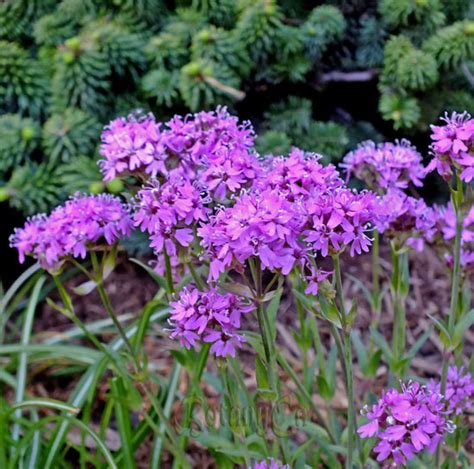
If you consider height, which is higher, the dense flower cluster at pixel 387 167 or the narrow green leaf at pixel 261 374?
the dense flower cluster at pixel 387 167

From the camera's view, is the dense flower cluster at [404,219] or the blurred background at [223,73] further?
the blurred background at [223,73]

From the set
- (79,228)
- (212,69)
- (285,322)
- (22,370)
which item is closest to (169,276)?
(79,228)

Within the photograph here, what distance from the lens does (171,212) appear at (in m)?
1.01

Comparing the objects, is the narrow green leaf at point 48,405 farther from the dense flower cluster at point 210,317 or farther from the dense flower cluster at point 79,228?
the dense flower cluster at point 210,317

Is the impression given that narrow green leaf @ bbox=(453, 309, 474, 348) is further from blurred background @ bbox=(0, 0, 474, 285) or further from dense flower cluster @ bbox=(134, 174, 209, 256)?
blurred background @ bbox=(0, 0, 474, 285)

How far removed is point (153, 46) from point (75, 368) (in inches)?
34.2

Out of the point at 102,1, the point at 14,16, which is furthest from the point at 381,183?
the point at 14,16

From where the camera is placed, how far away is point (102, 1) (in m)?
2.19

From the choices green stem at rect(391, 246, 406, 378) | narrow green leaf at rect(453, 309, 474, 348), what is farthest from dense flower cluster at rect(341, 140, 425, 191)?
narrow green leaf at rect(453, 309, 474, 348)

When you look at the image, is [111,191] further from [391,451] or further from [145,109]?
[391,451]

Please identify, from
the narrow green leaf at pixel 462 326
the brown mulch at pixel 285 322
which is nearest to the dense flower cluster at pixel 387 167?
the narrow green leaf at pixel 462 326

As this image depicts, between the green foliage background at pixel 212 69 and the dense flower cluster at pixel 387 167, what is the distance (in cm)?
60

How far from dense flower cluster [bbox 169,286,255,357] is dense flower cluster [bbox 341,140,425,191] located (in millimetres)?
412

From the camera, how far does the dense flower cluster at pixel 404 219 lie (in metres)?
1.24
